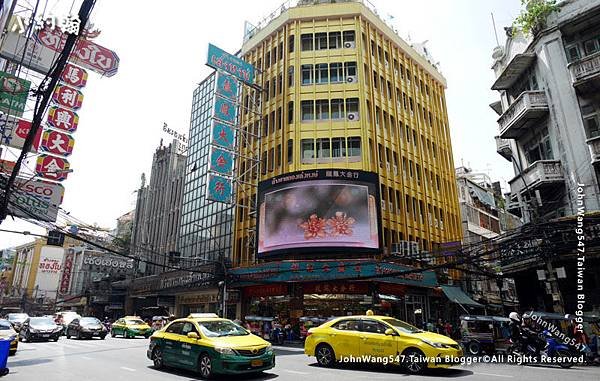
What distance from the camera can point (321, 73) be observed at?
29.5 metres

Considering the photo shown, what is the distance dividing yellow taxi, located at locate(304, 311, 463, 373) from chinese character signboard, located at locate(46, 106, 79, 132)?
1597 cm

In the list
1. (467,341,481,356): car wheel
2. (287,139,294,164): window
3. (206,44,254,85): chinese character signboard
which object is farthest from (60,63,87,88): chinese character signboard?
(467,341,481,356): car wheel

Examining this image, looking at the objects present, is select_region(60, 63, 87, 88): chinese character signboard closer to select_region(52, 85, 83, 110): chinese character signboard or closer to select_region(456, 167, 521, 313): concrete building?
select_region(52, 85, 83, 110): chinese character signboard

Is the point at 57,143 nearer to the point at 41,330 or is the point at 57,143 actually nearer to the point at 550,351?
the point at 41,330

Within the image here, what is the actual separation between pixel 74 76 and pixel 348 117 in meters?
17.4

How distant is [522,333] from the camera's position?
12758 millimetres

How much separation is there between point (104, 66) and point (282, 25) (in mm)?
17540

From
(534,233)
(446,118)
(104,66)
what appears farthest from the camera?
(446,118)

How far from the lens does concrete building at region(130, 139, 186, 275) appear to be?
41.2 metres

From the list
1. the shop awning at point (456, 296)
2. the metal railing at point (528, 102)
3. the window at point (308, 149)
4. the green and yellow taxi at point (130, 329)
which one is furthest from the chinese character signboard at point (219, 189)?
the metal railing at point (528, 102)

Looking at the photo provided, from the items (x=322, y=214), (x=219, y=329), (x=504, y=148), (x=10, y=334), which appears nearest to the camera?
(x=219, y=329)

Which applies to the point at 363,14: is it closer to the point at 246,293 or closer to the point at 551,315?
the point at 246,293

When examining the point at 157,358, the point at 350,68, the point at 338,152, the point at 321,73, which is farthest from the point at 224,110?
the point at 157,358

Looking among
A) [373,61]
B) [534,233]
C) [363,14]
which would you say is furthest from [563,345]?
[363,14]
